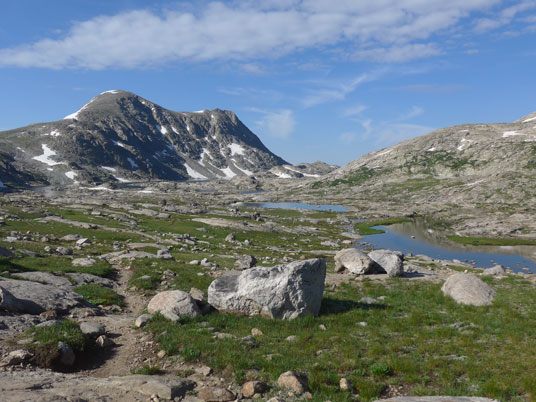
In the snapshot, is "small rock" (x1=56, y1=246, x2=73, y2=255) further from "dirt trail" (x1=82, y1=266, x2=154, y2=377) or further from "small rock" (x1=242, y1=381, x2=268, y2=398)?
"small rock" (x1=242, y1=381, x2=268, y2=398)

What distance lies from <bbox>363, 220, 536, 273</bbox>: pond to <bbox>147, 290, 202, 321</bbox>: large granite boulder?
69.8m

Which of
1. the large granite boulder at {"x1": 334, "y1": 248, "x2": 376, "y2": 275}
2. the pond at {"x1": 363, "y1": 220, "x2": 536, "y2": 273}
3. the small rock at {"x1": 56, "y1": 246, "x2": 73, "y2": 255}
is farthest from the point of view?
the pond at {"x1": 363, "y1": 220, "x2": 536, "y2": 273}

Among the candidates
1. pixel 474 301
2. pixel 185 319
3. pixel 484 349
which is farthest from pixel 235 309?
pixel 474 301

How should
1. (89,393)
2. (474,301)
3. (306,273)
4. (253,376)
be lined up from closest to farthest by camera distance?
1. (89,393)
2. (253,376)
3. (306,273)
4. (474,301)

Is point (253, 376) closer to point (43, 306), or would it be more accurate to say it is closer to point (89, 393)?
point (89, 393)

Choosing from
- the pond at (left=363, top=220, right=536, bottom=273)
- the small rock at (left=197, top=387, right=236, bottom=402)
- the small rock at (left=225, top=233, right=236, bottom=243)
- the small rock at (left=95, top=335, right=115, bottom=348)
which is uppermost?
the small rock at (left=197, top=387, right=236, bottom=402)

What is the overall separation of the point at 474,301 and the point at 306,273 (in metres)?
11.9

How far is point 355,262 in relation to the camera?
109 ft

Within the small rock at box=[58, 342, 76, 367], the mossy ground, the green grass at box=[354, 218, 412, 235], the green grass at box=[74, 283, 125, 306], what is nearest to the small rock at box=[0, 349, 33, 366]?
the mossy ground

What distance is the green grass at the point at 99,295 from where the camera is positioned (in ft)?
73.2

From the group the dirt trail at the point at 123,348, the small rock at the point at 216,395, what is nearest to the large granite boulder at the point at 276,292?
the dirt trail at the point at 123,348

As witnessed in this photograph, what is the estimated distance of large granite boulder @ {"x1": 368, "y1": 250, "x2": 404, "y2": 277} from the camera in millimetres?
31047

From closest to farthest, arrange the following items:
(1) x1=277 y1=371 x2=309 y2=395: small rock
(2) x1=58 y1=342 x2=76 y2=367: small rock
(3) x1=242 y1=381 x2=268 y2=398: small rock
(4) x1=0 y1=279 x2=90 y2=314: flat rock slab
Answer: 1. (3) x1=242 y1=381 x2=268 y2=398: small rock
2. (1) x1=277 y1=371 x2=309 y2=395: small rock
3. (2) x1=58 y1=342 x2=76 y2=367: small rock
4. (4) x1=0 y1=279 x2=90 y2=314: flat rock slab

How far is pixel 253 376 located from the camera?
11.9 m
